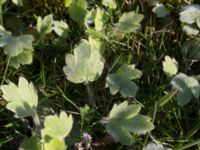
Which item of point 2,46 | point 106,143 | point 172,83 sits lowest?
point 106,143

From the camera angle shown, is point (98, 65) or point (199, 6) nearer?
point (98, 65)

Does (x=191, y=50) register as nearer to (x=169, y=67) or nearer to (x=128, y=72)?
(x=169, y=67)

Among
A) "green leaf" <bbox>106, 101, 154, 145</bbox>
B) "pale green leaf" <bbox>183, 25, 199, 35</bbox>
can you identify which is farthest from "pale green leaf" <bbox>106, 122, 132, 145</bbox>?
"pale green leaf" <bbox>183, 25, 199, 35</bbox>

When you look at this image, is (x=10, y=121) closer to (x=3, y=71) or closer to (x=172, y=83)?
(x=3, y=71)

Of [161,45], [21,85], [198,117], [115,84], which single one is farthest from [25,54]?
[198,117]

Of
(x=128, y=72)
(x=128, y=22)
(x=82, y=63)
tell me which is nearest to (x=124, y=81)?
(x=128, y=72)
